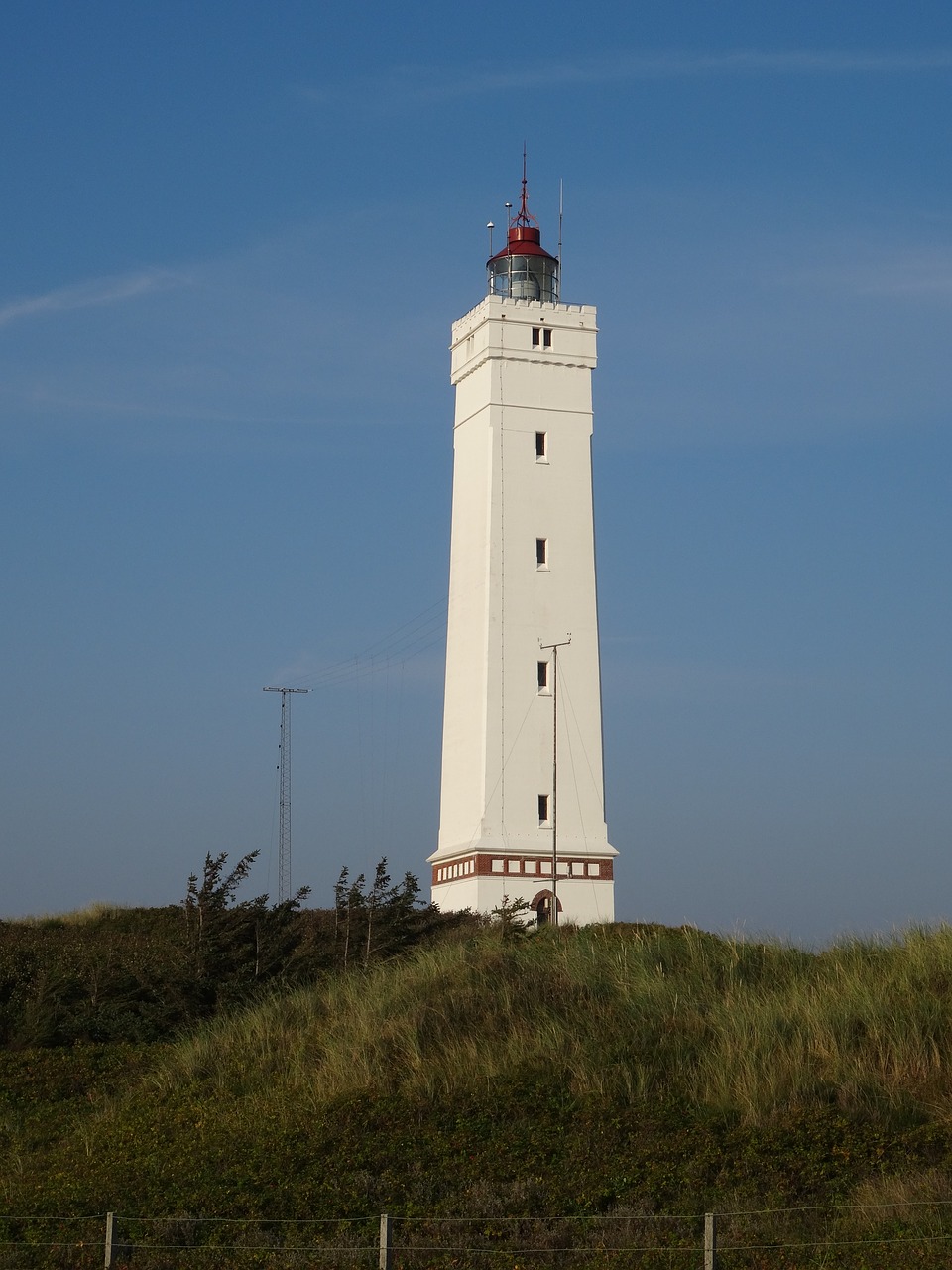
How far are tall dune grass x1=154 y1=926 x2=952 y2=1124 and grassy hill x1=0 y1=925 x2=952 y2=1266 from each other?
4 centimetres

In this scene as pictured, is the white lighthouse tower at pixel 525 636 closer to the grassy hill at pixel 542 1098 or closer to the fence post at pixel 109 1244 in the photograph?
the grassy hill at pixel 542 1098

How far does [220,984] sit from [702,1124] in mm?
10841

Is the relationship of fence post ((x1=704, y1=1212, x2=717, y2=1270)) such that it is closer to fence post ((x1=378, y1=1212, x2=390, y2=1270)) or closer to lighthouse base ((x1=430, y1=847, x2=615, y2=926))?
fence post ((x1=378, y1=1212, x2=390, y2=1270))

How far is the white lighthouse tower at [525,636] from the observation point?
39.2 metres

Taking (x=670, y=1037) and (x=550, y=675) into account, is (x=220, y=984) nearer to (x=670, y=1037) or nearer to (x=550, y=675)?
(x=670, y=1037)

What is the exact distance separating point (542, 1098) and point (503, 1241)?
291cm

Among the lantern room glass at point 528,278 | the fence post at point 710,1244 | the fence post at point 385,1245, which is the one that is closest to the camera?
the fence post at point 710,1244

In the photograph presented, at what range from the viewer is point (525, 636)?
3981cm

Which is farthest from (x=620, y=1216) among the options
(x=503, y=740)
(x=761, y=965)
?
(x=503, y=740)

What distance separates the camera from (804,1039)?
1672cm

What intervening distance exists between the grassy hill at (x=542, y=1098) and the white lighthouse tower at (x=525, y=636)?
1808 centimetres

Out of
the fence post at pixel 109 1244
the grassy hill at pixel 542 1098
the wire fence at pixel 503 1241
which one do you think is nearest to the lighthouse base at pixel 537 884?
the grassy hill at pixel 542 1098

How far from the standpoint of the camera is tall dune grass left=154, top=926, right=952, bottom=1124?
16.0 metres

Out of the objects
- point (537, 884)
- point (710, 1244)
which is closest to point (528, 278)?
point (537, 884)
